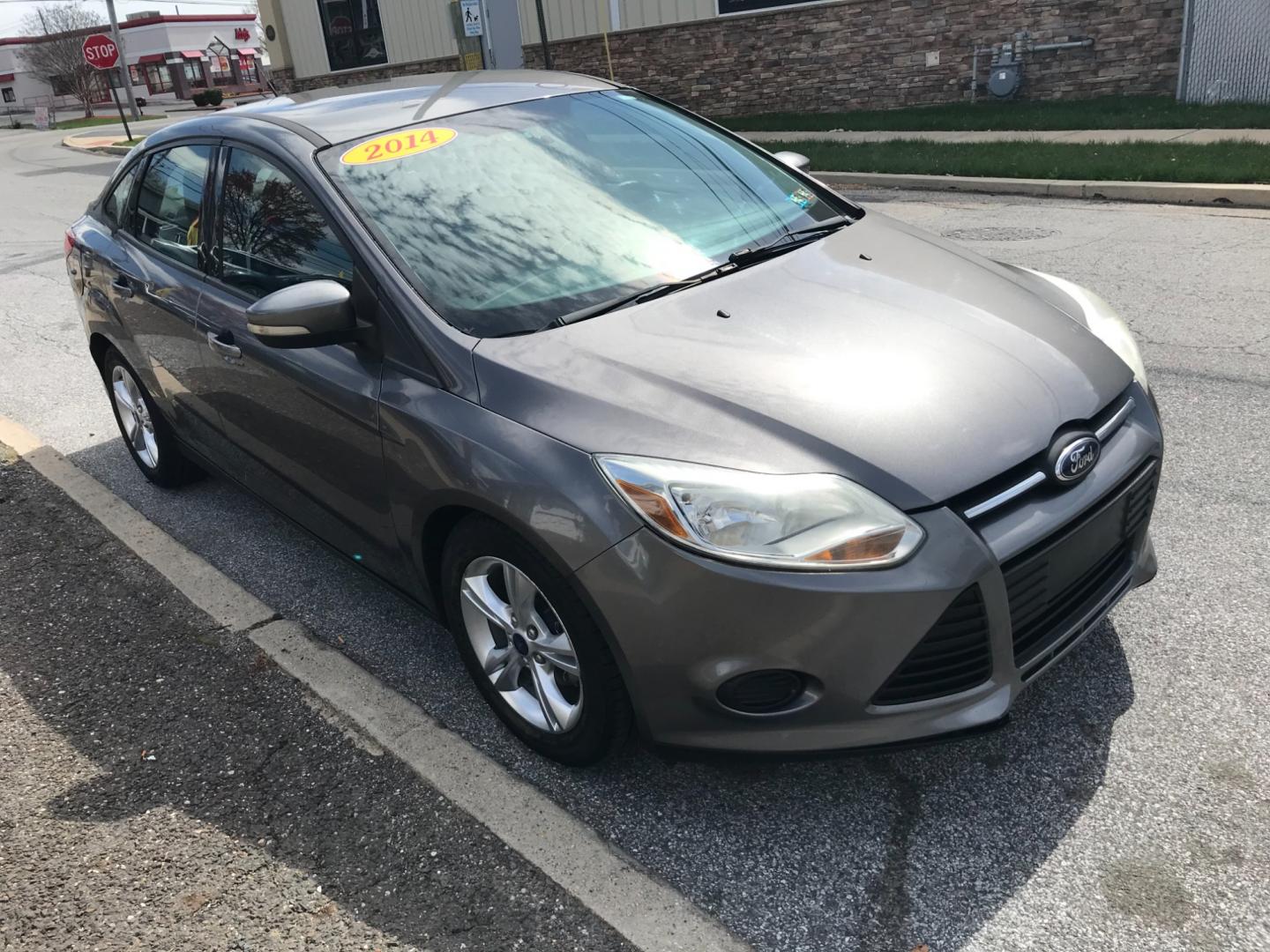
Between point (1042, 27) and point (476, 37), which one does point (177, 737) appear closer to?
point (1042, 27)

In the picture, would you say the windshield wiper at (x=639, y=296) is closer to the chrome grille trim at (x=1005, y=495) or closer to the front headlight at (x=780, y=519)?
the front headlight at (x=780, y=519)

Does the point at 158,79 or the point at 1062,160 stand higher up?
the point at 158,79

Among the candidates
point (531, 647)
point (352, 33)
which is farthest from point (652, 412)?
point (352, 33)

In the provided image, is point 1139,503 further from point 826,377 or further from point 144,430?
point 144,430

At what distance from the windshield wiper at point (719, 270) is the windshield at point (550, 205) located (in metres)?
0.03

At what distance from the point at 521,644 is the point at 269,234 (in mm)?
1698

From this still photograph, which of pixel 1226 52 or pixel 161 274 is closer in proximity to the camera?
pixel 161 274

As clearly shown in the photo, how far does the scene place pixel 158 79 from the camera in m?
66.9

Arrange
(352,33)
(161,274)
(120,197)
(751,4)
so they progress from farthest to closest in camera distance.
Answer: (352,33)
(751,4)
(120,197)
(161,274)

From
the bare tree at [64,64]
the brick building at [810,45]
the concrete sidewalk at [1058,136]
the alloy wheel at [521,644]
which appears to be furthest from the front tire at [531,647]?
the bare tree at [64,64]

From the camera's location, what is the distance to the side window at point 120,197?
4.64 metres

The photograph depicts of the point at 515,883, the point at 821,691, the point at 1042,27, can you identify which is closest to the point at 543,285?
the point at 821,691

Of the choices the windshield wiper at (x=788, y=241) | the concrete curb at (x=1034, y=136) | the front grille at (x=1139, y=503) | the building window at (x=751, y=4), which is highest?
the building window at (x=751, y=4)

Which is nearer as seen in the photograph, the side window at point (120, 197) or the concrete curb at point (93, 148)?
the side window at point (120, 197)
